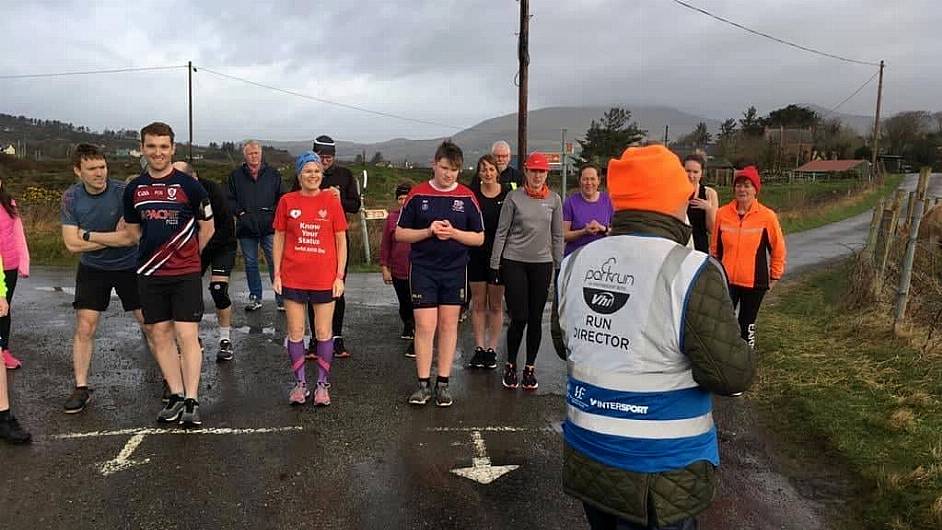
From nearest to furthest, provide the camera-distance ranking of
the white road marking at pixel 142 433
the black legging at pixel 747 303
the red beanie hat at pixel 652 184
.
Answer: the red beanie hat at pixel 652 184 → the white road marking at pixel 142 433 → the black legging at pixel 747 303

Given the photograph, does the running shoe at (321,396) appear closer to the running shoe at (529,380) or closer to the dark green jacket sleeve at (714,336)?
the running shoe at (529,380)

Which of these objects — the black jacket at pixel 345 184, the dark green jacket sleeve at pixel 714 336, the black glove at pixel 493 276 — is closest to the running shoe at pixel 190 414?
the black glove at pixel 493 276

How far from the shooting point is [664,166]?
214 centimetres

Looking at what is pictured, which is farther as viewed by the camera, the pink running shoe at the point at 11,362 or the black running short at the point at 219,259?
the black running short at the point at 219,259

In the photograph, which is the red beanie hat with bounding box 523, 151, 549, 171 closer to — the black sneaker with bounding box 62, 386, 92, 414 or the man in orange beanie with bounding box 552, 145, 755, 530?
the man in orange beanie with bounding box 552, 145, 755, 530

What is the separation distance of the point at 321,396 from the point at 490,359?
175 cm

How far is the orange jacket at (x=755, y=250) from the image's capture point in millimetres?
5422

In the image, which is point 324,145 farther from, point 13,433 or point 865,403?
point 865,403

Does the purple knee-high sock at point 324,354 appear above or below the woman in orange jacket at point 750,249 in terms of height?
below

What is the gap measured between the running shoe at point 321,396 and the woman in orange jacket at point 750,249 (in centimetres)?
344

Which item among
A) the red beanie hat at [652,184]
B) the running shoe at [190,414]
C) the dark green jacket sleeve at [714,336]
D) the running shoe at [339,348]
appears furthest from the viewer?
the running shoe at [339,348]

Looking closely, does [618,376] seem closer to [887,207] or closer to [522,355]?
[522,355]

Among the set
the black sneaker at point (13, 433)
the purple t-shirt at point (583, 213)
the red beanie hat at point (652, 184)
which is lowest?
the black sneaker at point (13, 433)

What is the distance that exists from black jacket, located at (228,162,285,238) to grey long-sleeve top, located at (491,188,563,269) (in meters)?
3.16
